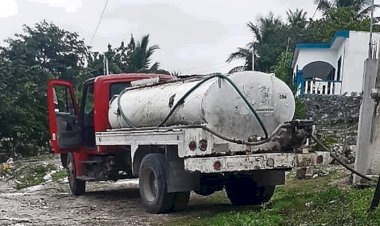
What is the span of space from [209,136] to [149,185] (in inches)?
68.0

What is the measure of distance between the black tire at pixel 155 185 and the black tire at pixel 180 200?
0.21ft

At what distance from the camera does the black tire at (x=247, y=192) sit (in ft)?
29.7

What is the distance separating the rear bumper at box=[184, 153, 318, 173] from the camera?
749 centimetres

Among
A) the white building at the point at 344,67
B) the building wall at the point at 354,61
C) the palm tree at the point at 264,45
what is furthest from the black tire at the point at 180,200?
the palm tree at the point at 264,45

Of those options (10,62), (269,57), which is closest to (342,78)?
(10,62)

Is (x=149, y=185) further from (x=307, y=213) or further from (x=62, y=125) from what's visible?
(x=62, y=125)

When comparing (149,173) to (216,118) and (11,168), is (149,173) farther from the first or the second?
(11,168)

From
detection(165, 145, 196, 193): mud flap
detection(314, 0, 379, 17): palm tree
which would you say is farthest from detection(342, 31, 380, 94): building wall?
detection(314, 0, 379, 17): palm tree

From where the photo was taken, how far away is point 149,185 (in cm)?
895

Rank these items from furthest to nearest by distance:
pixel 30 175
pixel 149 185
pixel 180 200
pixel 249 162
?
pixel 30 175, pixel 149 185, pixel 180 200, pixel 249 162

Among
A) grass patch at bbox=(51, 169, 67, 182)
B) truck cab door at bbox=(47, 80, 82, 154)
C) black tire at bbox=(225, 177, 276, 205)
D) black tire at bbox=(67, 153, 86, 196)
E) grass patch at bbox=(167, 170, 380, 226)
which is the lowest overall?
grass patch at bbox=(51, 169, 67, 182)

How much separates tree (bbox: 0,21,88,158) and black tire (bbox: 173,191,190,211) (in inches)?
757

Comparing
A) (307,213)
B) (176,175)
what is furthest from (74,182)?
(307,213)

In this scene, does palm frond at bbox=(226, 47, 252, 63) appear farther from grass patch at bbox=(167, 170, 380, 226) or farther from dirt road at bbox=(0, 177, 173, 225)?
grass patch at bbox=(167, 170, 380, 226)
